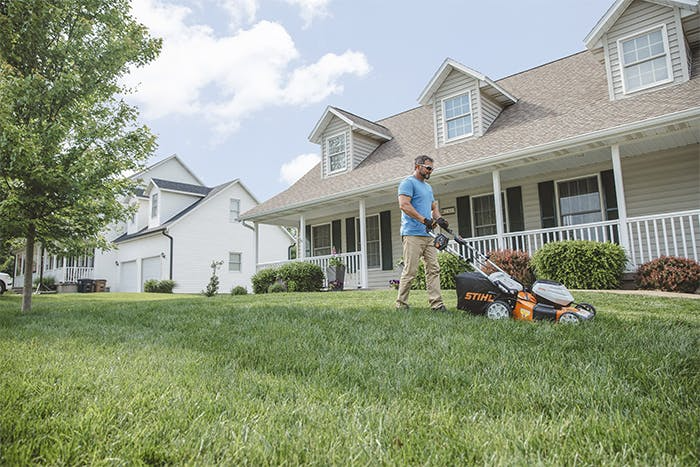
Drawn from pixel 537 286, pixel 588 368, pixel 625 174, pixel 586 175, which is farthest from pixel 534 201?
pixel 588 368

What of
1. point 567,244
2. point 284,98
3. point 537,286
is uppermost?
point 284,98

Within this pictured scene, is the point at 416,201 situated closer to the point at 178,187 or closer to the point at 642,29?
the point at 642,29

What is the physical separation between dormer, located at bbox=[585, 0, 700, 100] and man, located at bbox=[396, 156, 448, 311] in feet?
23.8

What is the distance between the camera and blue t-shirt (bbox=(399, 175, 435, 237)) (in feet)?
17.4

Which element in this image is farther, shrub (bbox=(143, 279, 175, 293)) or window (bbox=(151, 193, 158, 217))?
window (bbox=(151, 193, 158, 217))

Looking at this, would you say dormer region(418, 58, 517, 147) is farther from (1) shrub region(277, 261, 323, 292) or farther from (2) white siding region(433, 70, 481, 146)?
(1) shrub region(277, 261, 323, 292)

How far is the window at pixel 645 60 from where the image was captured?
31.1 ft

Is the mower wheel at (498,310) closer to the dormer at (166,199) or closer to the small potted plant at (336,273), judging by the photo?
the small potted plant at (336,273)

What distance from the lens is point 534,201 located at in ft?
37.0

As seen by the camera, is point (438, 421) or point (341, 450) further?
point (438, 421)

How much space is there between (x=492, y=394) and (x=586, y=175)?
9939mm

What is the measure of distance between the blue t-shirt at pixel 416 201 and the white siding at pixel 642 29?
728cm

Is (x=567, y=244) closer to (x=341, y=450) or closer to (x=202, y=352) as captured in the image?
(x=202, y=352)

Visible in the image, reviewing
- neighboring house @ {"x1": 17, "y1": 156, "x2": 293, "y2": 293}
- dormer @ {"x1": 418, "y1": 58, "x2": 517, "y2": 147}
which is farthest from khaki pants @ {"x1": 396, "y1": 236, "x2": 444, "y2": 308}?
neighboring house @ {"x1": 17, "y1": 156, "x2": 293, "y2": 293}
